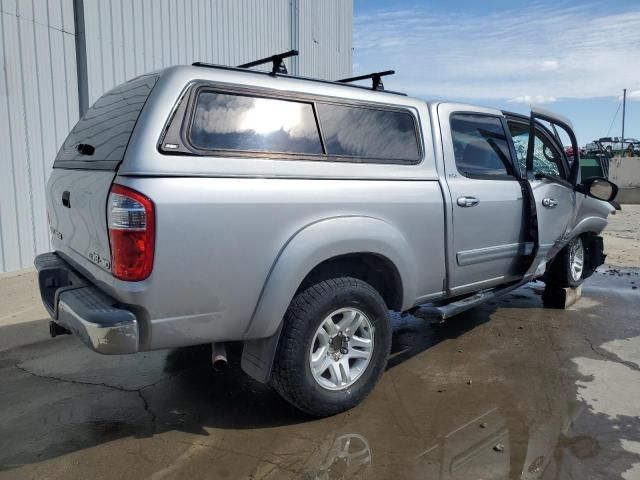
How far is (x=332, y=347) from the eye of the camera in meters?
3.23

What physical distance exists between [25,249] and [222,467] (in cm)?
520

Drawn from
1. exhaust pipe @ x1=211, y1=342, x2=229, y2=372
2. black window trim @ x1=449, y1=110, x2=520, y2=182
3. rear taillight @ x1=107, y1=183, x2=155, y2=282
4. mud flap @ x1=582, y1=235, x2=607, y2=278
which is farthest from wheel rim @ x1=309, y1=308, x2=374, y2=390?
mud flap @ x1=582, y1=235, x2=607, y2=278

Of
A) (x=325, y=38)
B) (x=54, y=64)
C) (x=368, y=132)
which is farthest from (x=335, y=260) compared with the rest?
(x=325, y=38)

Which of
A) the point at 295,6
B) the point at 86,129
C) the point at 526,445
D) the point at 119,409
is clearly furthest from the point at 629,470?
the point at 295,6

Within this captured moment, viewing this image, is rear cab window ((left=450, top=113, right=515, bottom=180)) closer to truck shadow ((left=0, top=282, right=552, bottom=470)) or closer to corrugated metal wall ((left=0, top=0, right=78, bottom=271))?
truck shadow ((left=0, top=282, right=552, bottom=470))

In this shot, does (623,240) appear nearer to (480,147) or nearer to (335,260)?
(480,147)

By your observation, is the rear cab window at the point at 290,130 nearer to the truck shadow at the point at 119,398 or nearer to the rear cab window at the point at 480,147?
the rear cab window at the point at 480,147

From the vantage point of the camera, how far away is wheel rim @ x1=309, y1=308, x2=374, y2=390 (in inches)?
124

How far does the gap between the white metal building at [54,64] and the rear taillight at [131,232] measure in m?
4.76

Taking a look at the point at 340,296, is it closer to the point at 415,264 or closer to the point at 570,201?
the point at 415,264

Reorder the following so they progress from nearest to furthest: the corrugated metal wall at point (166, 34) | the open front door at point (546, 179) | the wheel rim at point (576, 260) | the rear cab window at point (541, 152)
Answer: the open front door at point (546, 179)
the rear cab window at point (541, 152)
the wheel rim at point (576, 260)
the corrugated metal wall at point (166, 34)

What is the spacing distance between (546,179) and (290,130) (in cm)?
290

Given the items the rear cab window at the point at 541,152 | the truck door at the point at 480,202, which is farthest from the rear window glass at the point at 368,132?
the rear cab window at the point at 541,152

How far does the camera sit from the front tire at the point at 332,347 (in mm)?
2955
